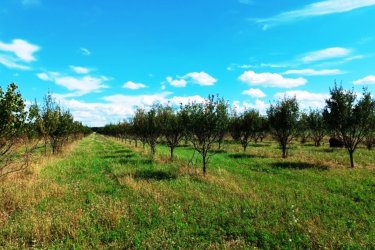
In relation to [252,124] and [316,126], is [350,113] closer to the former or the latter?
[252,124]

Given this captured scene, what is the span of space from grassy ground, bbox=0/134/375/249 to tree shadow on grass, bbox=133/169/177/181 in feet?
0.19

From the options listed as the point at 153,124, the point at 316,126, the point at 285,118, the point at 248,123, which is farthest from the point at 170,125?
the point at 316,126

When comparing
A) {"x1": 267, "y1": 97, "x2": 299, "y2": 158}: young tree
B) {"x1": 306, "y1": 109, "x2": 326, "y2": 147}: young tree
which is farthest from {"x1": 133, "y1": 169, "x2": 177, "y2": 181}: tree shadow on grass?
{"x1": 306, "y1": 109, "x2": 326, "y2": 147}: young tree

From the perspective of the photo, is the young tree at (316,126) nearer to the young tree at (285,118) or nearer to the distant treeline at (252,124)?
the distant treeline at (252,124)

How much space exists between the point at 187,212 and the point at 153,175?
7731 millimetres

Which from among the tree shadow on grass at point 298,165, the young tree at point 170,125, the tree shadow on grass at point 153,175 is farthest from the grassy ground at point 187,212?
the young tree at point 170,125

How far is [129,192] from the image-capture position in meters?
15.6

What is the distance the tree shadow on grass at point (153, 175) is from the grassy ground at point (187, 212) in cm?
6

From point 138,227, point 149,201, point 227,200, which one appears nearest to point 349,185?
point 227,200

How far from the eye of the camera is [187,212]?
12.6m

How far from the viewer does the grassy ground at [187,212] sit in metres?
9.89

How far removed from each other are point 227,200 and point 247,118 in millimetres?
32521

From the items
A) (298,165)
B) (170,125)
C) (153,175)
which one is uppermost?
(170,125)

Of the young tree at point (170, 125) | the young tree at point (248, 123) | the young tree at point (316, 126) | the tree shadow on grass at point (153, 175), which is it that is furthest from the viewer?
the young tree at point (316, 126)
